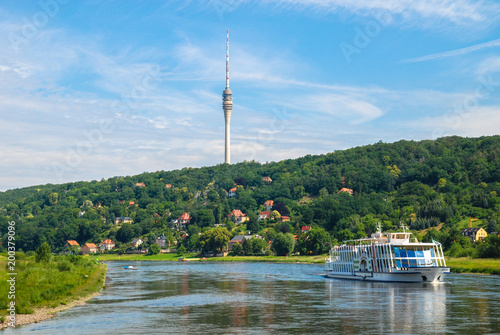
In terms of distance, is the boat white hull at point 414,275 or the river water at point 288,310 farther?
the boat white hull at point 414,275

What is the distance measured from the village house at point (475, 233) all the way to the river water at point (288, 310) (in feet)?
195

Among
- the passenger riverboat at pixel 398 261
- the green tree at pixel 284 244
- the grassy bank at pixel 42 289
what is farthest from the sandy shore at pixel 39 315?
the green tree at pixel 284 244

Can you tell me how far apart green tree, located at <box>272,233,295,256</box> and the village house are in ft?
187

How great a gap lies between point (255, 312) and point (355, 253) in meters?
49.7

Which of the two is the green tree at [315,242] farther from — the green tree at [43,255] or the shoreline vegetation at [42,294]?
the shoreline vegetation at [42,294]

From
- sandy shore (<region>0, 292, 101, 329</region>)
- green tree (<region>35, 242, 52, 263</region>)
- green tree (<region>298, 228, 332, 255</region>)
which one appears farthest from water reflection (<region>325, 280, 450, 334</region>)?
green tree (<region>298, 228, 332, 255</region>)

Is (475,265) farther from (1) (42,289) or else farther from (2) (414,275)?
(1) (42,289)

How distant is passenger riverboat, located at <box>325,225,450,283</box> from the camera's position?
293 ft

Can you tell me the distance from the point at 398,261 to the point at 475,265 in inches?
1317

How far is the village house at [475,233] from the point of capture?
148 m

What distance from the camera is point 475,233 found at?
494 ft

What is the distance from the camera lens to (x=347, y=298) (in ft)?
238

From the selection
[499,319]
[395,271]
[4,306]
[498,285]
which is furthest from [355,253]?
[4,306]

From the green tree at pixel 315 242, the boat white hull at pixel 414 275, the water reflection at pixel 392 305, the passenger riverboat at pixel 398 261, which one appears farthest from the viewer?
the green tree at pixel 315 242
